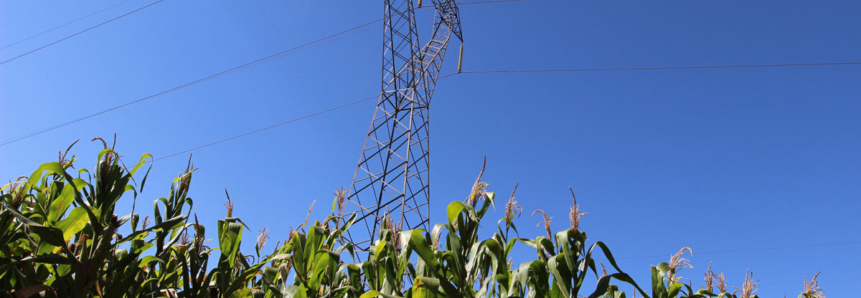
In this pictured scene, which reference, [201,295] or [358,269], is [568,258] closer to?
[358,269]

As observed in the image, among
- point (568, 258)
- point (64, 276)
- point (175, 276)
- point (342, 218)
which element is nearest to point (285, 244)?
point (342, 218)

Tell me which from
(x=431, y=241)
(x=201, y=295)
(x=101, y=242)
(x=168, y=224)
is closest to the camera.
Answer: (x=101, y=242)

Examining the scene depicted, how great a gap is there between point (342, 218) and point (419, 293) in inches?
29.1

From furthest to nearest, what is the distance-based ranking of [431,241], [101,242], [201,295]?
[431,241], [201,295], [101,242]

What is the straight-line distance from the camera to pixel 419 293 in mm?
1711

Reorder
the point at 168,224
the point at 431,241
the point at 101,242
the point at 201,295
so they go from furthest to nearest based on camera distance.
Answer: the point at 431,241
the point at 201,295
the point at 168,224
the point at 101,242

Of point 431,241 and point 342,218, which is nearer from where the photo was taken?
point 431,241

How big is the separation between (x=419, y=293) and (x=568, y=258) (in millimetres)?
515

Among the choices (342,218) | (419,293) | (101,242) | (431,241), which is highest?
(342,218)

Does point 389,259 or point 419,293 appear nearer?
point 419,293

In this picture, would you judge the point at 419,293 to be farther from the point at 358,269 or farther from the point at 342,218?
the point at 342,218

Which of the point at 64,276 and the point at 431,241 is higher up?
the point at 431,241

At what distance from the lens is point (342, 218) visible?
91.5 inches

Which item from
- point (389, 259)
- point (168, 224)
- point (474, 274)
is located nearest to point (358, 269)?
point (389, 259)
